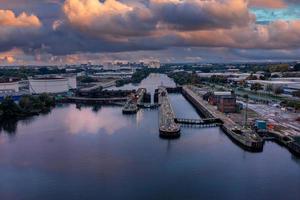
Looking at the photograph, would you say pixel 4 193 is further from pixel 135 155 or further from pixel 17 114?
pixel 17 114

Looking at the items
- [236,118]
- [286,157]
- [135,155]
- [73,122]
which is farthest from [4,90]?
[286,157]

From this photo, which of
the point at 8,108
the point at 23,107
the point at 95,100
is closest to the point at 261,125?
the point at 8,108

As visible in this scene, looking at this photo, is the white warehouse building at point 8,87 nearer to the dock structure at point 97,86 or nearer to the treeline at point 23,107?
the dock structure at point 97,86

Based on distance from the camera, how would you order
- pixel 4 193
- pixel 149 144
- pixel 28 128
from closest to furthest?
pixel 4 193 → pixel 149 144 → pixel 28 128

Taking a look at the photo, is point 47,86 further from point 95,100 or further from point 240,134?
point 240,134

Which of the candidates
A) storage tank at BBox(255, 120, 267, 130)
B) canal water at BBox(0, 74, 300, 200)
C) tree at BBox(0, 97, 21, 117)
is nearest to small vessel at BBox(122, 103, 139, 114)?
canal water at BBox(0, 74, 300, 200)

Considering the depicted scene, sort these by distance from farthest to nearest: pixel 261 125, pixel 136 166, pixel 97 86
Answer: pixel 97 86, pixel 261 125, pixel 136 166

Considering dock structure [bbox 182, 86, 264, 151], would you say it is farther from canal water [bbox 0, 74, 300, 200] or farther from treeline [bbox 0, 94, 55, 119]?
treeline [bbox 0, 94, 55, 119]
